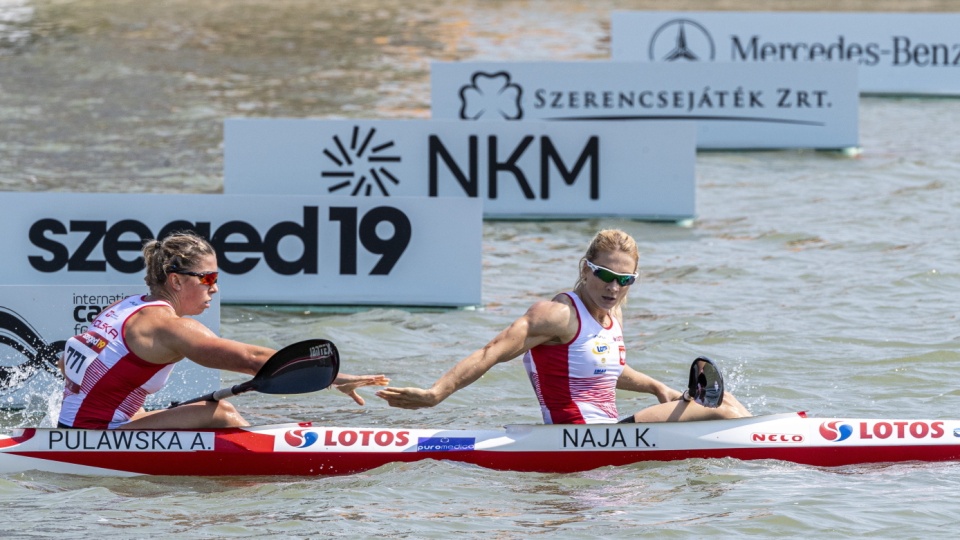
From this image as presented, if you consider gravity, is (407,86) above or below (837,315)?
above

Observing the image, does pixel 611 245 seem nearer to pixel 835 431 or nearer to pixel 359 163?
pixel 835 431

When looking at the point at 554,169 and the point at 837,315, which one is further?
the point at 554,169

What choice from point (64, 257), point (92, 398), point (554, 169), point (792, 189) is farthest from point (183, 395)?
point (792, 189)

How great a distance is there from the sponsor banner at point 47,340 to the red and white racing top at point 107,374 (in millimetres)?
1484

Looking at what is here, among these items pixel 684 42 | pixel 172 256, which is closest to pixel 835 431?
pixel 172 256

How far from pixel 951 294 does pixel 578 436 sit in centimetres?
576

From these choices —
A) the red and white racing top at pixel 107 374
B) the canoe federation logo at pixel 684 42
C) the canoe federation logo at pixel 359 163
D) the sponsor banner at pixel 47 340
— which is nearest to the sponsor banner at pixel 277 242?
the sponsor banner at pixel 47 340

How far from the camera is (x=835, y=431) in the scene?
25.1ft

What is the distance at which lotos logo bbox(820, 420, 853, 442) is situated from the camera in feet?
25.1

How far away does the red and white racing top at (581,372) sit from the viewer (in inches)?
292

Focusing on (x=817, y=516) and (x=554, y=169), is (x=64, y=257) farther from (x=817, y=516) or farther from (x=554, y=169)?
(x=817, y=516)

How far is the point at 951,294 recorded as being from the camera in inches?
477

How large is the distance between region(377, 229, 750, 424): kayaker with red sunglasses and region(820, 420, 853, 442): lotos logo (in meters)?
0.43

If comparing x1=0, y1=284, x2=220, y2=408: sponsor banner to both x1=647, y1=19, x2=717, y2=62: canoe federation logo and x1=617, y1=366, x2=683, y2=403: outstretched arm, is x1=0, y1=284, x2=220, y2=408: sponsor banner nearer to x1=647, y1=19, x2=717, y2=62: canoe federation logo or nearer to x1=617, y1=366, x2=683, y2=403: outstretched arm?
x1=617, y1=366, x2=683, y2=403: outstretched arm
